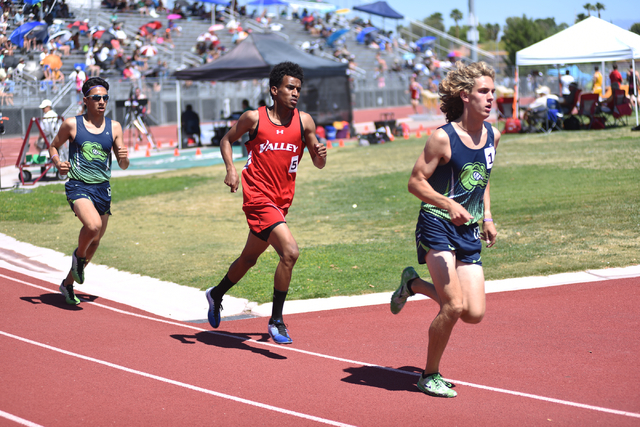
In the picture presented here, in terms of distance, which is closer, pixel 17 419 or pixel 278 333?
pixel 17 419

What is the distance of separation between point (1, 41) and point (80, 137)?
22.8 meters

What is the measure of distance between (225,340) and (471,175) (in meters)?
2.79

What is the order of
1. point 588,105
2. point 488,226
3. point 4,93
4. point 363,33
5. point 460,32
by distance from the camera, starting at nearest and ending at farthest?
1. point 488,226
2. point 588,105
3. point 4,93
4. point 363,33
5. point 460,32

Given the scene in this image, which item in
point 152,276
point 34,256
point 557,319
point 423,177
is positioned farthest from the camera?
point 34,256

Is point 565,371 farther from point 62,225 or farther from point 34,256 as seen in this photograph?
point 62,225

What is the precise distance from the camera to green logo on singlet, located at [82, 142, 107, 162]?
7457 millimetres

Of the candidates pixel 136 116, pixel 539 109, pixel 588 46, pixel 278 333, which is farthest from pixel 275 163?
pixel 136 116

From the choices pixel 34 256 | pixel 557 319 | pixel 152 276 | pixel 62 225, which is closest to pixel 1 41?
pixel 62 225

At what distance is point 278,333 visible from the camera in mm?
5961

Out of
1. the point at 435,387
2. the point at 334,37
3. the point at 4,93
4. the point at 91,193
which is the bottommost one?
the point at 435,387

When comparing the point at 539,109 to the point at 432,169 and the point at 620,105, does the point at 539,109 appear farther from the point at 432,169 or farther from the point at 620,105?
the point at 432,169

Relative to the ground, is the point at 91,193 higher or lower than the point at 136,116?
lower

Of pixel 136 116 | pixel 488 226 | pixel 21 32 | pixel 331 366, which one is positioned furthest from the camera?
pixel 136 116

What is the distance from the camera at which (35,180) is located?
17688 mm
